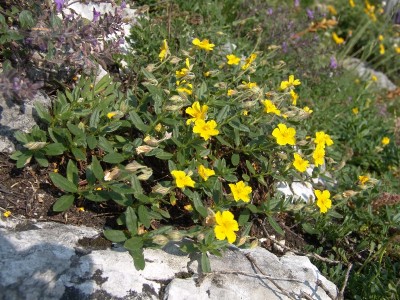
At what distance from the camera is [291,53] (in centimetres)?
468

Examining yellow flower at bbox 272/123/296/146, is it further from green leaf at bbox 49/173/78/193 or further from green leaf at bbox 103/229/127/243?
green leaf at bbox 49/173/78/193

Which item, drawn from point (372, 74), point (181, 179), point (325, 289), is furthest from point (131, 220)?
point (372, 74)

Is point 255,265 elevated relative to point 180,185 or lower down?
lower down

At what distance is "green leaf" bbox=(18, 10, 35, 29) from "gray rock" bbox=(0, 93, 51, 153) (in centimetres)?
41

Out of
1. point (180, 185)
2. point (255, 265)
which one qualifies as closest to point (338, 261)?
point (255, 265)

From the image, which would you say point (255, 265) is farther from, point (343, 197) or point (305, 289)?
point (343, 197)

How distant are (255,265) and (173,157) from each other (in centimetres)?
76

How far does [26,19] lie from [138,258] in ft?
4.62

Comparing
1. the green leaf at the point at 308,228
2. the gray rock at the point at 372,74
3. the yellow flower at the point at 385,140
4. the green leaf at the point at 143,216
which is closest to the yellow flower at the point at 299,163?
the green leaf at the point at 308,228

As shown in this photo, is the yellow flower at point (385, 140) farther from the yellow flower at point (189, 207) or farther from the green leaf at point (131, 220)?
the green leaf at point (131, 220)

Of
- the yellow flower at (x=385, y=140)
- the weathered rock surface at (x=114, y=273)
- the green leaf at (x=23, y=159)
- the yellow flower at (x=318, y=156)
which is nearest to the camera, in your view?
the weathered rock surface at (x=114, y=273)

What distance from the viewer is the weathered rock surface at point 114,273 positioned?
201cm

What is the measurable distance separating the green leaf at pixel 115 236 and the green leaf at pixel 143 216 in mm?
114

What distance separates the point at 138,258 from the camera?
2.16 meters
